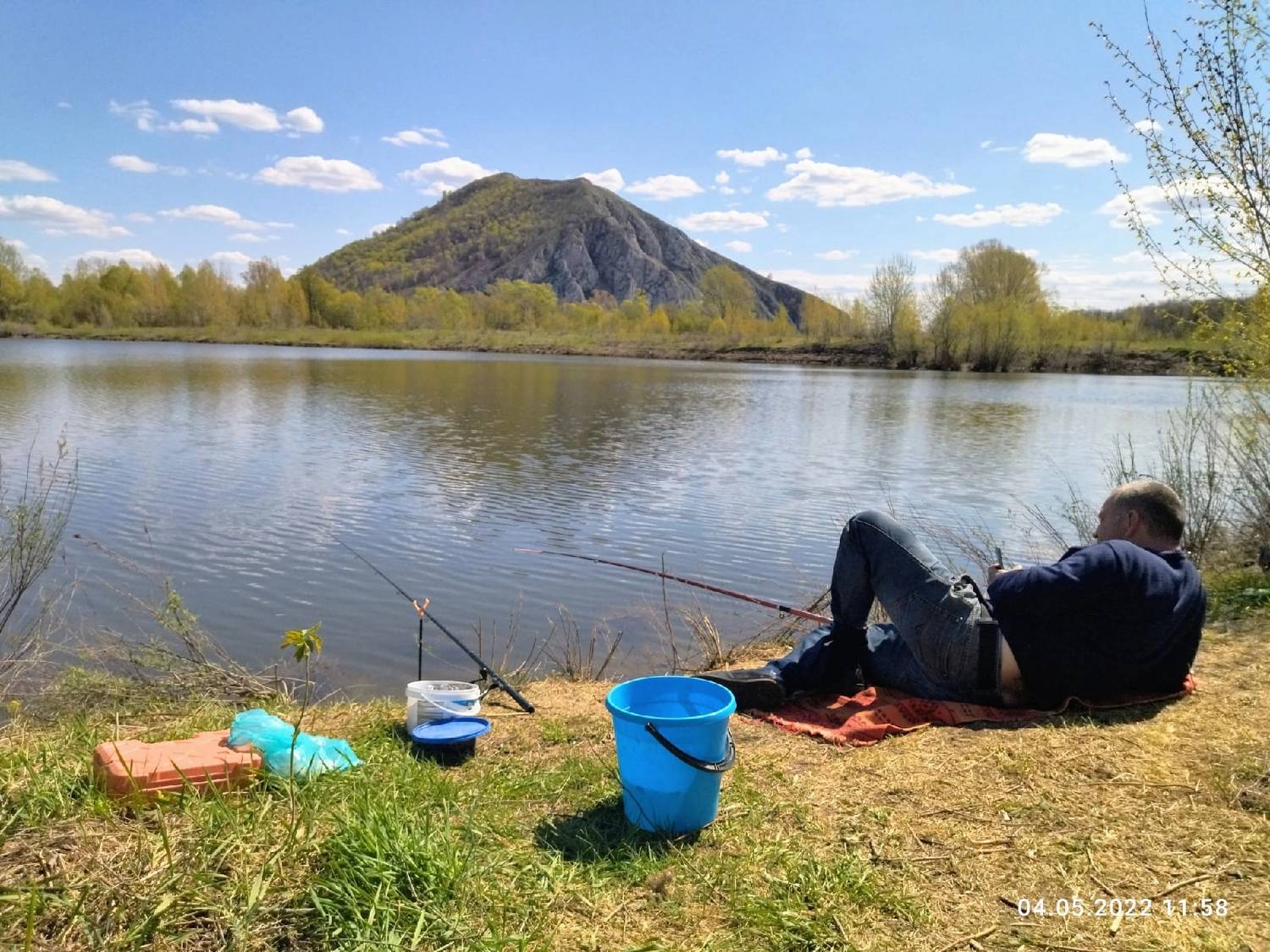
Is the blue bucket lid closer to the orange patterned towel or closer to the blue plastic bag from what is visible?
the blue plastic bag

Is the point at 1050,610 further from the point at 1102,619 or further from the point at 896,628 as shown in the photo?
the point at 896,628

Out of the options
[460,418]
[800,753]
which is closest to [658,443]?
[460,418]

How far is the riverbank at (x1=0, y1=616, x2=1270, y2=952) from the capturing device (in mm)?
2311

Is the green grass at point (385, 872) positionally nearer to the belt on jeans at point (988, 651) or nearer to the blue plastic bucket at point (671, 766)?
the blue plastic bucket at point (671, 766)

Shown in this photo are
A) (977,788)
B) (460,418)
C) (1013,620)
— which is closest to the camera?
(977,788)

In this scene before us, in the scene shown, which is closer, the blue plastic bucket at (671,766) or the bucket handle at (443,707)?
the blue plastic bucket at (671,766)

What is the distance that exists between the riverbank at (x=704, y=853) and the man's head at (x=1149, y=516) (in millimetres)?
820

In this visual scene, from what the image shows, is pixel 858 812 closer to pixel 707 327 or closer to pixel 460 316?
pixel 707 327

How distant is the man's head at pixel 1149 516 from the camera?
381 cm

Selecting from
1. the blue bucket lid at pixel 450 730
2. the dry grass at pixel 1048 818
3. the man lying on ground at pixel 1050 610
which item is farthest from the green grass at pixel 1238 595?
the blue bucket lid at pixel 450 730

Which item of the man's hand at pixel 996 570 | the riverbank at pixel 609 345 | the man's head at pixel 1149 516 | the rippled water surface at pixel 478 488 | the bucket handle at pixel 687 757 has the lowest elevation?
the rippled water surface at pixel 478 488

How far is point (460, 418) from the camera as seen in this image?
2261cm

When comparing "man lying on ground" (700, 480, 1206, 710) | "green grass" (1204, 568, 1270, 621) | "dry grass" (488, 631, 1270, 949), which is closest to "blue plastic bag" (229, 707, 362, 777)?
"dry grass" (488, 631, 1270, 949)

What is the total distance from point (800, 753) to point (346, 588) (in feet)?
19.6
